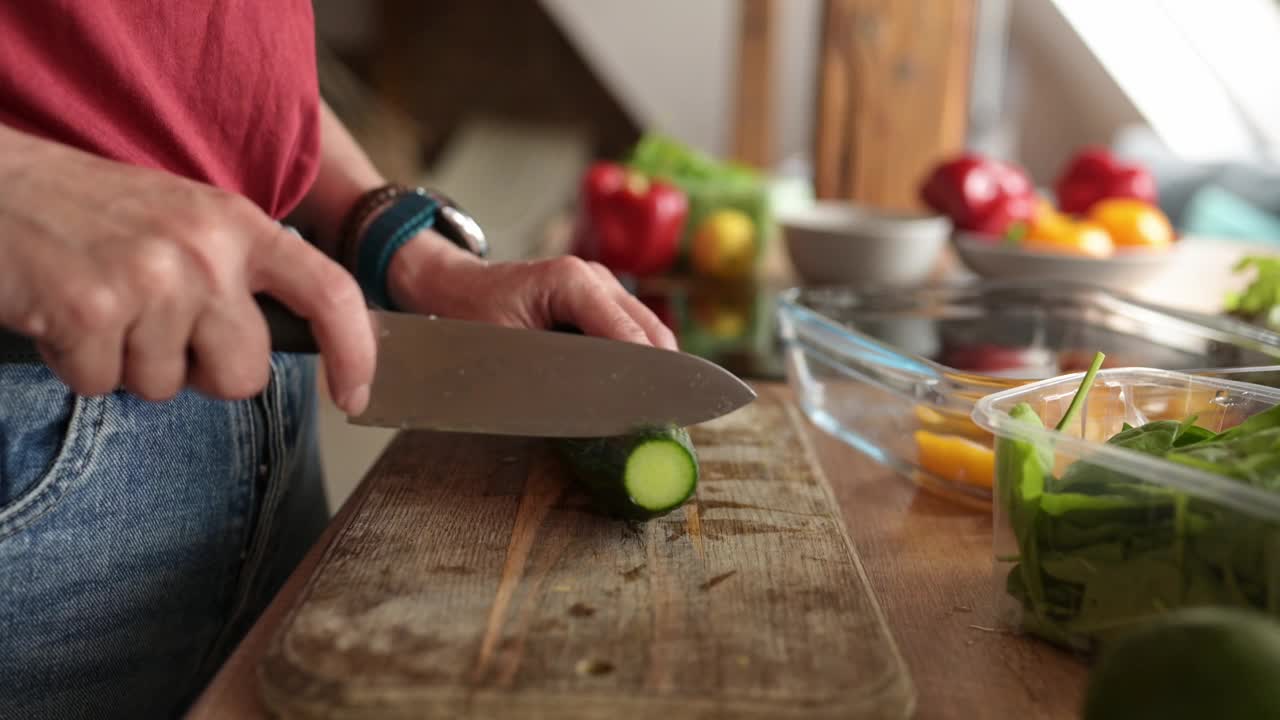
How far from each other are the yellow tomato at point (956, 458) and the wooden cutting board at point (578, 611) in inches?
5.1

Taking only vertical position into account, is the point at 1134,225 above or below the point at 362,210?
below

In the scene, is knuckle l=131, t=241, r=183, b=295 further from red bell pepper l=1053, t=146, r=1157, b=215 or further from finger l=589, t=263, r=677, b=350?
red bell pepper l=1053, t=146, r=1157, b=215

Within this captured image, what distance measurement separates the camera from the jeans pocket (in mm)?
843

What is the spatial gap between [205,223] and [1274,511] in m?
0.70

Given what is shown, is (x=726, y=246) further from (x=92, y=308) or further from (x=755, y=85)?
(x=92, y=308)

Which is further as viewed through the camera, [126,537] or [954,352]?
[954,352]

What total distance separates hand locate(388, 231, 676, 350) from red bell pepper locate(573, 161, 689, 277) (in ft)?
3.92

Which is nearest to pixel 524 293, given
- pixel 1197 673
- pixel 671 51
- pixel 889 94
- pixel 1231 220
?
pixel 1197 673

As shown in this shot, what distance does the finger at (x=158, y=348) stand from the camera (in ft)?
2.33

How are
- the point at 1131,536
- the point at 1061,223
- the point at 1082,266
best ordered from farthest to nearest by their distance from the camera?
the point at 1061,223 → the point at 1082,266 → the point at 1131,536

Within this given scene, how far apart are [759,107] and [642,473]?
3.19 metres

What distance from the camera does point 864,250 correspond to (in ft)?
6.89

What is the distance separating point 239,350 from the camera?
750mm

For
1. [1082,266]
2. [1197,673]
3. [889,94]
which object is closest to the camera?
[1197,673]
